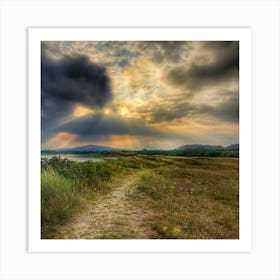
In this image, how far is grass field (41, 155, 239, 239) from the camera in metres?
3.50

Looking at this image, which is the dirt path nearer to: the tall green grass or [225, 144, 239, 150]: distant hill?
the tall green grass

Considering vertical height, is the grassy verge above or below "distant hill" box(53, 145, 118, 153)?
below

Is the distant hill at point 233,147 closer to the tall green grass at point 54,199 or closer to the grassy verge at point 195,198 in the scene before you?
the grassy verge at point 195,198

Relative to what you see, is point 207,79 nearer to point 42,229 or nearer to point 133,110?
point 133,110

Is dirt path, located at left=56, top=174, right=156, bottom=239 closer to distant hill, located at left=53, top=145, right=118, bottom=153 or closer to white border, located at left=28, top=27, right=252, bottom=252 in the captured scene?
white border, located at left=28, top=27, right=252, bottom=252

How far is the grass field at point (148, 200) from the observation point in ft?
11.5

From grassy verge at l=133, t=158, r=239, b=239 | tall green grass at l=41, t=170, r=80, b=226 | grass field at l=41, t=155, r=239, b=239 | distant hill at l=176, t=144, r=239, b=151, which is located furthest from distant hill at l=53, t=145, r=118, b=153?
distant hill at l=176, t=144, r=239, b=151

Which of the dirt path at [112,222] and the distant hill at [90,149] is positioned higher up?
the distant hill at [90,149]
